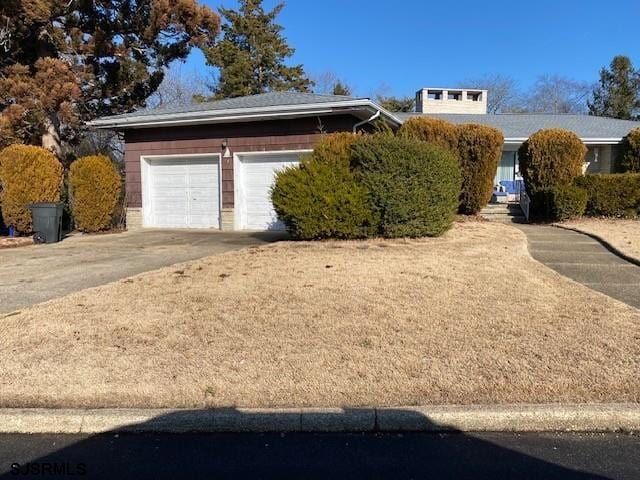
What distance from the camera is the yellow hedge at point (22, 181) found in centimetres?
1370

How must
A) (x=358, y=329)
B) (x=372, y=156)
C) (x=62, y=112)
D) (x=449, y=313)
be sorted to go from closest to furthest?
(x=358, y=329), (x=449, y=313), (x=372, y=156), (x=62, y=112)

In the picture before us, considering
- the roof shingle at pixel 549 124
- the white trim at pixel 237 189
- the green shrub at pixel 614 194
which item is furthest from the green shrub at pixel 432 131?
the roof shingle at pixel 549 124

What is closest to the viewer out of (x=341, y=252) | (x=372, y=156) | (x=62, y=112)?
(x=341, y=252)

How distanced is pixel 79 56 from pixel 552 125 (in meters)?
19.7

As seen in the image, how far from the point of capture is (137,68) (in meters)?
20.2

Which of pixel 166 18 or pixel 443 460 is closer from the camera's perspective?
pixel 443 460

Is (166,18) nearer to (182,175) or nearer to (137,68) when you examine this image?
(137,68)

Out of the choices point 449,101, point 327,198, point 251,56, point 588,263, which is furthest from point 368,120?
point 251,56

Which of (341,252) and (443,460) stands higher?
(341,252)

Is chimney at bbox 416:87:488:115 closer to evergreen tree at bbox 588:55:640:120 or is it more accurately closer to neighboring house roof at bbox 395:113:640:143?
neighboring house roof at bbox 395:113:640:143

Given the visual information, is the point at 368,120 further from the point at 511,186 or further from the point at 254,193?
the point at 511,186

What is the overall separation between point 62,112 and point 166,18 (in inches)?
201

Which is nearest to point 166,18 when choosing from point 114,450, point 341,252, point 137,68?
point 137,68

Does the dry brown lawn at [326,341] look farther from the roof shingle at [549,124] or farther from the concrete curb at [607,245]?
the roof shingle at [549,124]
